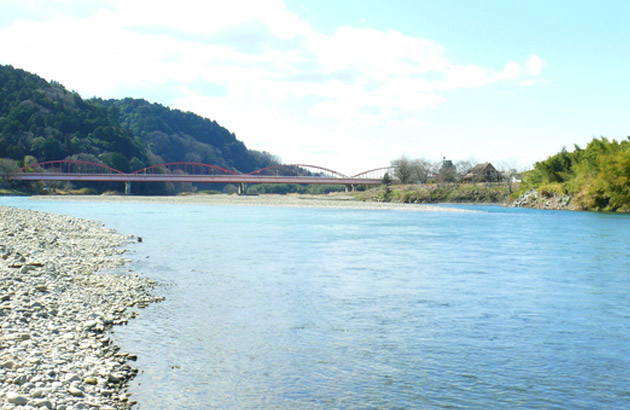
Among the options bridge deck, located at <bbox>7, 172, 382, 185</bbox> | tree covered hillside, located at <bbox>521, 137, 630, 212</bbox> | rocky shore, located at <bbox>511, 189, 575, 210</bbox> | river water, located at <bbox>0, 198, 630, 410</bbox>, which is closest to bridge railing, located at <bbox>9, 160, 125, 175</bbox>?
bridge deck, located at <bbox>7, 172, 382, 185</bbox>

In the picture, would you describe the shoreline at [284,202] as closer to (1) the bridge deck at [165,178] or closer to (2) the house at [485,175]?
(1) the bridge deck at [165,178]

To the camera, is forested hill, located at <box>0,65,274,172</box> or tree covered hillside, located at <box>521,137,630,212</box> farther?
forested hill, located at <box>0,65,274,172</box>

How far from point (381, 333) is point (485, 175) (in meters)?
108

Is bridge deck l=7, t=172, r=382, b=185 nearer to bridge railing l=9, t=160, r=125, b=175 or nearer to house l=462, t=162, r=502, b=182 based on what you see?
bridge railing l=9, t=160, r=125, b=175

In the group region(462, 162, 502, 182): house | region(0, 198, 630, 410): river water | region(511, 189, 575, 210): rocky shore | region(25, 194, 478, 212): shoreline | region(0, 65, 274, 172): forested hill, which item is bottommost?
region(0, 198, 630, 410): river water

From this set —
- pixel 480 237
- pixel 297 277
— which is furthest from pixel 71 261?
pixel 480 237

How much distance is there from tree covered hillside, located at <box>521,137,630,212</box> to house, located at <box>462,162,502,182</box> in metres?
30.7

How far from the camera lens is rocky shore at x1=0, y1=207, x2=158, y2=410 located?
662 centimetres

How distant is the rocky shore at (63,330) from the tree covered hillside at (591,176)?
5302cm

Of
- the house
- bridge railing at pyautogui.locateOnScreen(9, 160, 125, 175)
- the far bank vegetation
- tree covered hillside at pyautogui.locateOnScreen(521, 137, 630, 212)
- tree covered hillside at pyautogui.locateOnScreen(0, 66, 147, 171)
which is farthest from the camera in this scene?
tree covered hillside at pyautogui.locateOnScreen(0, 66, 147, 171)

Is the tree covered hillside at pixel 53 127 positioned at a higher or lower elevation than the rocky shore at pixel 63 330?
higher

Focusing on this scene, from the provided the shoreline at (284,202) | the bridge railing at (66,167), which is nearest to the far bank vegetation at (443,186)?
the shoreline at (284,202)

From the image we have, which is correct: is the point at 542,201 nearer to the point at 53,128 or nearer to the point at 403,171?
the point at 403,171

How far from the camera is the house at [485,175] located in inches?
4424
